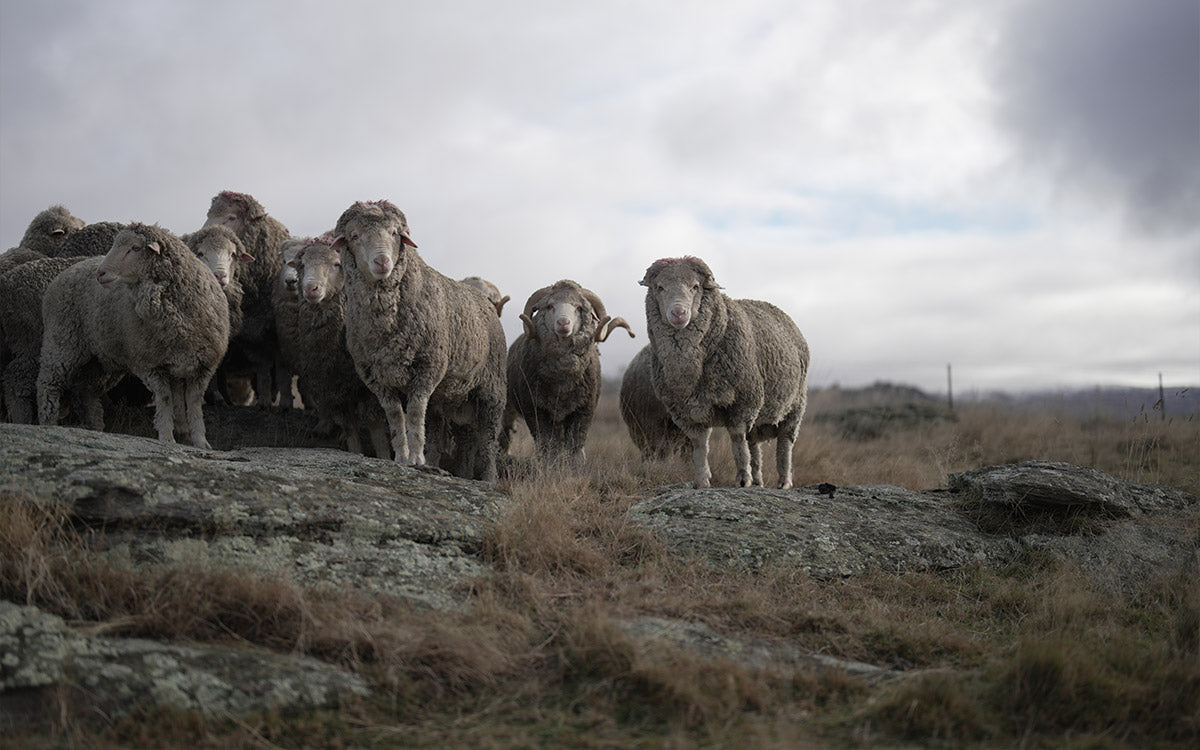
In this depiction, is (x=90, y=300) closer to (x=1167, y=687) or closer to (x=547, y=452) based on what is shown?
(x=547, y=452)

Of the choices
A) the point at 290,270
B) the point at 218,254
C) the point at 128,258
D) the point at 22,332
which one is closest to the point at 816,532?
the point at 290,270

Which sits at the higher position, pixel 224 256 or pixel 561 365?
pixel 224 256

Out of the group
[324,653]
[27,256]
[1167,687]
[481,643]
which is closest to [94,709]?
[324,653]

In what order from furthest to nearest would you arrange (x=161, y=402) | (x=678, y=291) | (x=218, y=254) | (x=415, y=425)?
(x=218, y=254), (x=678, y=291), (x=161, y=402), (x=415, y=425)

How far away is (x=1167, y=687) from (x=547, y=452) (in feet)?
22.0

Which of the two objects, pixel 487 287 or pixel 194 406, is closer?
pixel 194 406

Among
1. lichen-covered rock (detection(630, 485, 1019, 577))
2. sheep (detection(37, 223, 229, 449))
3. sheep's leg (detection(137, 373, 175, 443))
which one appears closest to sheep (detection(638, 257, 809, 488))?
lichen-covered rock (detection(630, 485, 1019, 577))

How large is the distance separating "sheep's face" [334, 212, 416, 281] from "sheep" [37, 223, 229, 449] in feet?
4.89

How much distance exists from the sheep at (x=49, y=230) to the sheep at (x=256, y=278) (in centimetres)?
224

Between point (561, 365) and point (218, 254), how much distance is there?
3.52 m

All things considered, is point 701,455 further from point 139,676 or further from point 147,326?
point 139,676

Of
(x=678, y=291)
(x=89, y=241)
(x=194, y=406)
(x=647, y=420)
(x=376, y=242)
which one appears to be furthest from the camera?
(x=647, y=420)

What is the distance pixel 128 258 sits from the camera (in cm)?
A: 789

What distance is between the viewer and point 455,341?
8461mm
